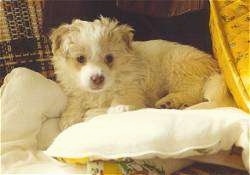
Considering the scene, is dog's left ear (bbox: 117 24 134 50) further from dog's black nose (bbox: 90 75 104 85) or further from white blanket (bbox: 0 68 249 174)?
white blanket (bbox: 0 68 249 174)

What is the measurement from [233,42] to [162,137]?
1.88 feet

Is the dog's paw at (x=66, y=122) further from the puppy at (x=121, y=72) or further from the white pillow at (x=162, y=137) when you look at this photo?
the white pillow at (x=162, y=137)

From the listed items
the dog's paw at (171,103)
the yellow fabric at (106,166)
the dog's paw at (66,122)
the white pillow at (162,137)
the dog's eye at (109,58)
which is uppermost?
the dog's eye at (109,58)

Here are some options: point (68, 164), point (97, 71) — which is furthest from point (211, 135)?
point (97, 71)

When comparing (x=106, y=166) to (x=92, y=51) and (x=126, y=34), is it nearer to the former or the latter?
(x=92, y=51)

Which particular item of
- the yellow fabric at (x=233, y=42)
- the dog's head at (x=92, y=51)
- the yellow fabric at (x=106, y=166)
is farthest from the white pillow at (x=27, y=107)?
the yellow fabric at (x=233, y=42)

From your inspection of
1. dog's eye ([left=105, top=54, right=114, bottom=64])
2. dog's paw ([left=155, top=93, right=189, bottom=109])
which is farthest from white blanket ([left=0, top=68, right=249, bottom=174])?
dog's paw ([left=155, top=93, right=189, bottom=109])

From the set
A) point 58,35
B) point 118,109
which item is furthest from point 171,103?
point 58,35

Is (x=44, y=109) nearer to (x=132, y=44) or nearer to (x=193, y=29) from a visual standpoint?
(x=132, y=44)

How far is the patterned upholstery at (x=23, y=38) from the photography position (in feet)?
6.05

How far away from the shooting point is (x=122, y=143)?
1.24 meters

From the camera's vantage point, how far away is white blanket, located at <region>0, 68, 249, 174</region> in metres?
1.43

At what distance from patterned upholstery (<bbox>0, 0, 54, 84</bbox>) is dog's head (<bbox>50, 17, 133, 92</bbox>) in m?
0.15

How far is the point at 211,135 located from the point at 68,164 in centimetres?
42
